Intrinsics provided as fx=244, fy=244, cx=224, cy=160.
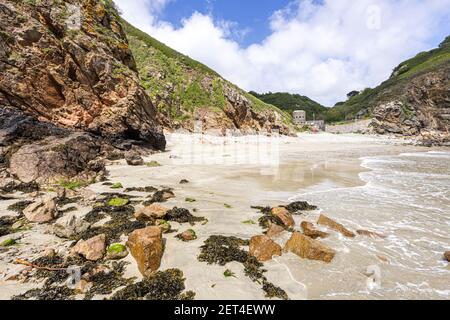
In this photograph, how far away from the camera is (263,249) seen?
502cm

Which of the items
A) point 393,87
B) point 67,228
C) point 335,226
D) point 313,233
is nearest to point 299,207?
point 335,226

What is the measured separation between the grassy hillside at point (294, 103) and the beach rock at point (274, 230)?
125625mm

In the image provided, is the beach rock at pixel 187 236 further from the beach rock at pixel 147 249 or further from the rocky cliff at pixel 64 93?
the rocky cliff at pixel 64 93

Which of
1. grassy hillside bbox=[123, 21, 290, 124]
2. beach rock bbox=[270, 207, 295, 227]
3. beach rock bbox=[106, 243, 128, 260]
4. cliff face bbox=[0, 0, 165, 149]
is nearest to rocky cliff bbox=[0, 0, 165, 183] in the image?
cliff face bbox=[0, 0, 165, 149]

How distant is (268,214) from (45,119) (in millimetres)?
16360

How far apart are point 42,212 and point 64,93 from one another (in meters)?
13.9

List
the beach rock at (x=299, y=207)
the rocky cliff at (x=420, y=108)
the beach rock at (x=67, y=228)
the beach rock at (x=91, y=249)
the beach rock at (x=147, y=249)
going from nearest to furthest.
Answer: the beach rock at (x=147, y=249) → the beach rock at (x=91, y=249) → the beach rock at (x=67, y=228) → the beach rock at (x=299, y=207) → the rocky cliff at (x=420, y=108)

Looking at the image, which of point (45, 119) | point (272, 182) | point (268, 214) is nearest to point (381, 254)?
point (268, 214)

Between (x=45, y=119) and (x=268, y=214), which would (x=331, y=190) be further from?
(x=45, y=119)

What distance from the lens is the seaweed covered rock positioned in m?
3.80

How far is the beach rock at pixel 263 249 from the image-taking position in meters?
4.93

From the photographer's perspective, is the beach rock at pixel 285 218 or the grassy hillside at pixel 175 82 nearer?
the beach rock at pixel 285 218

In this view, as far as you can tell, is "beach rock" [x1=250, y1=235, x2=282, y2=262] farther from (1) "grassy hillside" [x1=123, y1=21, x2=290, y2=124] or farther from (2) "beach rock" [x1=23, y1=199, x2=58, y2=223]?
(1) "grassy hillside" [x1=123, y1=21, x2=290, y2=124]

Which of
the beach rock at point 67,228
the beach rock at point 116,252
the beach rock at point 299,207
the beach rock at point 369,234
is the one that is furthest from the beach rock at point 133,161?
the beach rock at point 369,234
